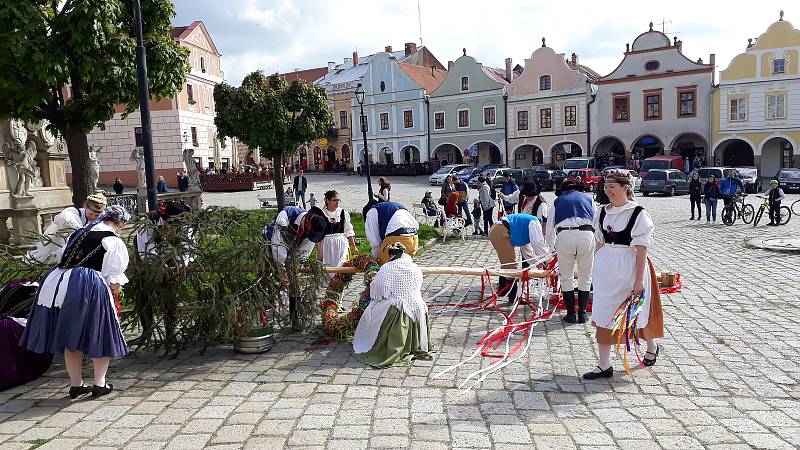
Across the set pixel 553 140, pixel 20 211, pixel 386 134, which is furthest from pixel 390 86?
pixel 20 211

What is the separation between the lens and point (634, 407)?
16.3 ft

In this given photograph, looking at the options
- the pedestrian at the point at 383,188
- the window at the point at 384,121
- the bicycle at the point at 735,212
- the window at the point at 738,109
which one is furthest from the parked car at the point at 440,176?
the pedestrian at the point at 383,188

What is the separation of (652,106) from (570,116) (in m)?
5.47

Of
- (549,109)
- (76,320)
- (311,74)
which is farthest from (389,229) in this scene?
(311,74)

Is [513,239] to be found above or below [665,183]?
above

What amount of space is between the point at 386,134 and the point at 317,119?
34121 mm

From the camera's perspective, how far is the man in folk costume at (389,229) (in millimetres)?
6930

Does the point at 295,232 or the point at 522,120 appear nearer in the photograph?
the point at 295,232

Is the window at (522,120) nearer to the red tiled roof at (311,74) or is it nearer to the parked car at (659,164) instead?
the parked car at (659,164)

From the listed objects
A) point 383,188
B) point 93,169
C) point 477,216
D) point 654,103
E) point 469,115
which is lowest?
point 477,216

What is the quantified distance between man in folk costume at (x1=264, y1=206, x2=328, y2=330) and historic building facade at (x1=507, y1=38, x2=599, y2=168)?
38911 millimetres

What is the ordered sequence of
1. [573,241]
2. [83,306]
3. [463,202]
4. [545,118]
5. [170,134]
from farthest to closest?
[545,118] < [170,134] < [463,202] < [573,241] < [83,306]

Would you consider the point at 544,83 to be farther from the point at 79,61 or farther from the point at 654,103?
the point at 79,61

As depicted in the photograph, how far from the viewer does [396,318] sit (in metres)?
6.21
